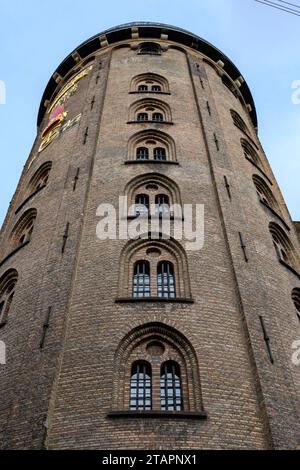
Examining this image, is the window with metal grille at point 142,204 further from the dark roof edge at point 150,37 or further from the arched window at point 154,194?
the dark roof edge at point 150,37

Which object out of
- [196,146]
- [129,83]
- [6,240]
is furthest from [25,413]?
[129,83]

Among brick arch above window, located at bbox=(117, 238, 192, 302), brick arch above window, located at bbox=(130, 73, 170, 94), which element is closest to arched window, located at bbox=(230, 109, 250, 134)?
brick arch above window, located at bbox=(130, 73, 170, 94)

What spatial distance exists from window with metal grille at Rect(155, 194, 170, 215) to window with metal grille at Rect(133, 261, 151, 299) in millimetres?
2169

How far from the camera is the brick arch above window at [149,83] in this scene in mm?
22594

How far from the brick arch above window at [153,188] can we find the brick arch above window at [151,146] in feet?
4.60

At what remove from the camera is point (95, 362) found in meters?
11.0

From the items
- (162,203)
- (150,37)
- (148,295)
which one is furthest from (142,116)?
(148,295)

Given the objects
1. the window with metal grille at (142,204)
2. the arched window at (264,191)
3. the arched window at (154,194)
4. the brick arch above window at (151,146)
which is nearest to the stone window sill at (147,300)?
the arched window at (154,194)

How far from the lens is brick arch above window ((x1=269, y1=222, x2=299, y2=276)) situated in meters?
17.3

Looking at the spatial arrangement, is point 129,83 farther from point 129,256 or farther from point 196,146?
point 129,256

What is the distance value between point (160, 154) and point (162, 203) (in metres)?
2.97

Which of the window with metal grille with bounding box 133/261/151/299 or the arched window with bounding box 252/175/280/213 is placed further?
the arched window with bounding box 252/175/280/213

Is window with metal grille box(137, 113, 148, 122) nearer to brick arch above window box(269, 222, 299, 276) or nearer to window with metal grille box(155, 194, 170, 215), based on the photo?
window with metal grille box(155, 194, 170, 215)

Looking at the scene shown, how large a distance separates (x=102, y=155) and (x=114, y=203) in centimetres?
282
